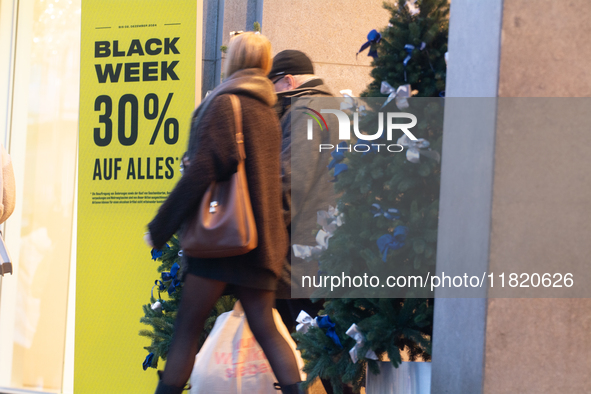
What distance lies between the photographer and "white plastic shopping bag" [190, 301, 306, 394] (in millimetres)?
3135

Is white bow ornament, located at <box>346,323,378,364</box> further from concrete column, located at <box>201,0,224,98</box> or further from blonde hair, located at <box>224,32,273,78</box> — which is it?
concrete column, located at <box>201,0,224,98</box>

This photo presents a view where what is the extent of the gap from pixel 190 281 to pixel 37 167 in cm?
391

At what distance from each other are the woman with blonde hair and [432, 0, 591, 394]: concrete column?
2.97ft

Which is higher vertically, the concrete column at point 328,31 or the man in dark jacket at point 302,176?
the concrete column at point 328,31

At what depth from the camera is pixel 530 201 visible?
2324 mm

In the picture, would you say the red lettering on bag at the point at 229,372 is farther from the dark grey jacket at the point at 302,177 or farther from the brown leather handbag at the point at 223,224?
the brown leather handbag at the point at 223,224

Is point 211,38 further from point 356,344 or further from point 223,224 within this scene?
point 356,344

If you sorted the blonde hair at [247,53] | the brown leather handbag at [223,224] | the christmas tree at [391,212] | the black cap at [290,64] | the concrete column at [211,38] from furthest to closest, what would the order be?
1. the concrete column at [211,38]
2. the black cap at [290,64]
3. the blonde hair at [247,53]
4. the christmas tree at [391,212]
5. the brown leather handbag at [223,224]

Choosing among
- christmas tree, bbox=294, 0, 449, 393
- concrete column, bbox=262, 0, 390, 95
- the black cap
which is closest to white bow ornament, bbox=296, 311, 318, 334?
christmas tree, bbox=294, 0, 449, 393

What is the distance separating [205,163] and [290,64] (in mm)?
1369

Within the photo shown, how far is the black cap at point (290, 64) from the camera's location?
3.93m

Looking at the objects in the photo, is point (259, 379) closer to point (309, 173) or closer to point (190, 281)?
point (190, 281)

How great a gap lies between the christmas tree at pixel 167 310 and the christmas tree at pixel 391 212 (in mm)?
1212

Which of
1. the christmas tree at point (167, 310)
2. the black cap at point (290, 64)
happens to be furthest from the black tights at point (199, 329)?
the black cap at point (290, 64)
